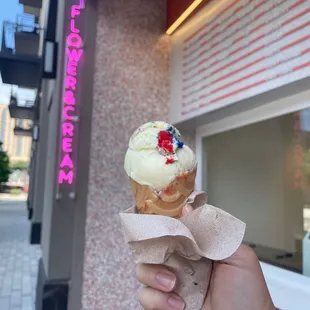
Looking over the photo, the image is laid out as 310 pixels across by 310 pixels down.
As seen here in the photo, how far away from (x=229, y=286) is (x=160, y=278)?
0.76ft

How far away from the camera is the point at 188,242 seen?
1.06 m

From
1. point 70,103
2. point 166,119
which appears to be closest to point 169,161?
point 70,103

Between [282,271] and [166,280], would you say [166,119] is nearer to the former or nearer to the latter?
[282,271]

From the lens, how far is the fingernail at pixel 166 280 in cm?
114

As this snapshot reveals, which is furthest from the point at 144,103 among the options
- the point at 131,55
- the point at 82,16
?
the point at 82,16

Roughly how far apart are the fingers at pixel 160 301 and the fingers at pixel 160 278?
0.04m

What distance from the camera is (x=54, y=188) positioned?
131 inches

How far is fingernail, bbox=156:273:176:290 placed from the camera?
1141 millimetres

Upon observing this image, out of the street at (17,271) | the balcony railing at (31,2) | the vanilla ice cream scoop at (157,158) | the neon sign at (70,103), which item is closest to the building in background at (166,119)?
the neon sign at (70,103)

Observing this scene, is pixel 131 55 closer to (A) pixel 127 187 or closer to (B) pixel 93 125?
(B) pixel 93 125

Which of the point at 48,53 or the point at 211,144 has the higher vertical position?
Result: the point at 48,53

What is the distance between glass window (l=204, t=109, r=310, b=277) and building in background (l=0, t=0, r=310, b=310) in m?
0.01

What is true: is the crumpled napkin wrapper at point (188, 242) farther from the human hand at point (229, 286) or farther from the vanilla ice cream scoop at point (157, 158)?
the vanilla ice cream scoop at point (157, 158)

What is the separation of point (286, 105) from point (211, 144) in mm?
1141
